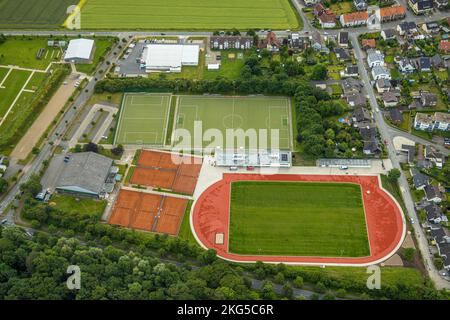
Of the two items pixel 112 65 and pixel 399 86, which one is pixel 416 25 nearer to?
pixel 399 86

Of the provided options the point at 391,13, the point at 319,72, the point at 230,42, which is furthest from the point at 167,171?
the point at 391,13

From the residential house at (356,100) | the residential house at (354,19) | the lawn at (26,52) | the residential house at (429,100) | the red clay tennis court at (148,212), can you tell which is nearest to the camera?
the red clay tennis court at (148,212)

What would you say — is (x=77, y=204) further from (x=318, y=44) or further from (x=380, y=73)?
(x=380, y=73)

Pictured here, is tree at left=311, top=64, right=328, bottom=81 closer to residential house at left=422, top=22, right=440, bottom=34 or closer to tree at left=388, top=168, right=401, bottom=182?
tree at left=388, top=168, right=401, bottom=182

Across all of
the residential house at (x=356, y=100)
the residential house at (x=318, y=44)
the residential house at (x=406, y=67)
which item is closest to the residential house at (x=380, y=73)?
the residential house at (x=406, y=67)

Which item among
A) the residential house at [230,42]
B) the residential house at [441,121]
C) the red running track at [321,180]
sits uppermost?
the residential house at [230,42]

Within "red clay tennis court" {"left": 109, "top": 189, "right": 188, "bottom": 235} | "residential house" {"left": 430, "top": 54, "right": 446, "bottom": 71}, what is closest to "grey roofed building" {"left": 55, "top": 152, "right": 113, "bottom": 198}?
"red clay tennis court" {"left": 109, "top": 189, "right": 188, "bottom": 235}

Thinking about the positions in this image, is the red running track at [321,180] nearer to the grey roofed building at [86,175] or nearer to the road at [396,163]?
the road at [396,163]
